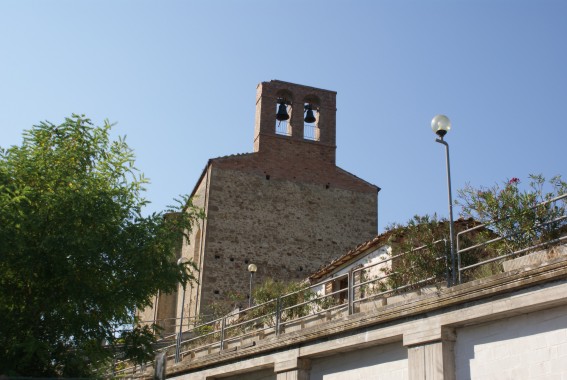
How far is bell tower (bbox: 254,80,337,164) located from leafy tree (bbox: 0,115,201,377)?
1680 cm

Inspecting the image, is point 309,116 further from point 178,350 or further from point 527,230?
point 527,230

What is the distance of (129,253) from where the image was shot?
13.9m

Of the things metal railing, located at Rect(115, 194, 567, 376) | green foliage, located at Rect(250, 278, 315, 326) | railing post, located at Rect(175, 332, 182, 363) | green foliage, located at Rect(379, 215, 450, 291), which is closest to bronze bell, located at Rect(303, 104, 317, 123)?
green foliage, located at Rect(250, 278, 315, 326)

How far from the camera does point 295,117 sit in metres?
32.1

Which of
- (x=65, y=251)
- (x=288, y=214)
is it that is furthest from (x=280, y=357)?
(x=288, y=214)

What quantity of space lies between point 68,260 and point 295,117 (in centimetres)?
1979

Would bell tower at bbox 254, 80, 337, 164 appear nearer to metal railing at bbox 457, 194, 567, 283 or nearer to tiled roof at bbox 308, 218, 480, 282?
tiled roof at bbox 308, 218, 480, 282

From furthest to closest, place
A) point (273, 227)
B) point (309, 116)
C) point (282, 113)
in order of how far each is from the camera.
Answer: point (309, 116)
point (282, 113)
point (273, 227)

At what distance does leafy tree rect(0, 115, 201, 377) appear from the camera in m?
12.9

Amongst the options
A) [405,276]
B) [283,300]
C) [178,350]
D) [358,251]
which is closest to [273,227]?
[358,251]

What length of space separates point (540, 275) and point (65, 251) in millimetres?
7773

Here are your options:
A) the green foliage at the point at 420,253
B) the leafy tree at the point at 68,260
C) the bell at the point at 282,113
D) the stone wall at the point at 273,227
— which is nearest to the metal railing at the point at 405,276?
the green foliage at the point at 420,253

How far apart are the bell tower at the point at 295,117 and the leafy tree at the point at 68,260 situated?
16802 mm

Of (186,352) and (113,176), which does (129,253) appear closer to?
(113,176)
